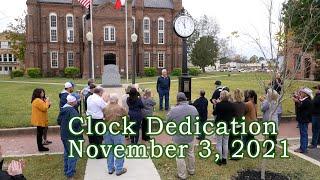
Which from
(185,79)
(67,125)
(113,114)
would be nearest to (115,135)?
(113,114)

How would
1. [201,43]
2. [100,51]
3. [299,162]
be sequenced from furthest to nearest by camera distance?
[201,43] → [100,51] → [299,162]

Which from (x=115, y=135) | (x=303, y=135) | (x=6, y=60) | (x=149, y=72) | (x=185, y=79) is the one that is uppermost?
(x=6, y=60)

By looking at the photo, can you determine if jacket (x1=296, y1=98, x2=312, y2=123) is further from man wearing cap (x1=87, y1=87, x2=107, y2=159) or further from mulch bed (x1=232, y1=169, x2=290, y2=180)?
man wearing cap (x1=87, y1=87, x2=107, y2=159)

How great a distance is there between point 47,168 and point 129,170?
6.38 feet

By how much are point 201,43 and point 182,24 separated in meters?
50.3

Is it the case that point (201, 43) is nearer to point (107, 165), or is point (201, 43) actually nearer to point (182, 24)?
point (182, 24)

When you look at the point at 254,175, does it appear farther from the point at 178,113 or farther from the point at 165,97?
the point at 165,97

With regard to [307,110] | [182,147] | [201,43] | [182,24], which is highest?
[201,43]

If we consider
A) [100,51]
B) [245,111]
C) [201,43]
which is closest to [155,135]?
[245,111]

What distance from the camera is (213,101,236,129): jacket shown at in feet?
26.3

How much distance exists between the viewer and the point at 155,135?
11391 millimetres

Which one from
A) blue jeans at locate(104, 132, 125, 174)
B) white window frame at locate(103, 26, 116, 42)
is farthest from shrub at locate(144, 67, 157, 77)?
blue jeans at locate(104, 132, 125, 174)

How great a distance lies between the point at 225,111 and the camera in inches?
316

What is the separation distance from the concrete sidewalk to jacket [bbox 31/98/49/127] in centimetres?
167
